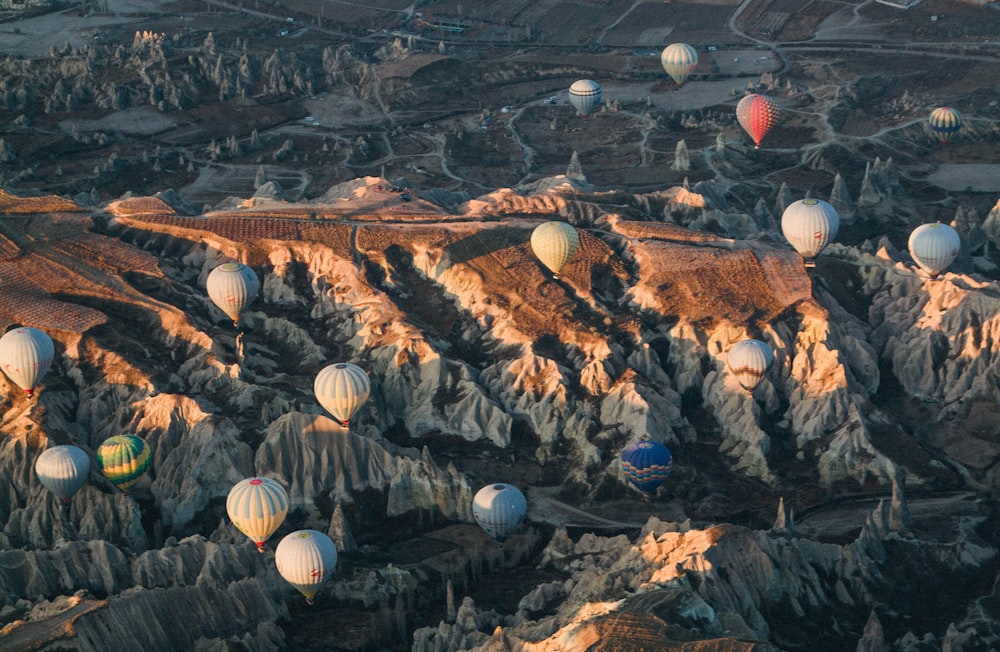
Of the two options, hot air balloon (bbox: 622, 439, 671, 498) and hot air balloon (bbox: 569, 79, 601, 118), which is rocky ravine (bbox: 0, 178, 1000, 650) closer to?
hot air balloon (bbox: 622, 439, 671, 498)

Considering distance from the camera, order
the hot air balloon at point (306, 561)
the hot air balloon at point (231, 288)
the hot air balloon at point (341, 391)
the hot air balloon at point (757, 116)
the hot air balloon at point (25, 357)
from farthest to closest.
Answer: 1. the hot air balloon at point (757, 116)
2. the hot air balloon at point (231, 288)
3. the hot air balloon at point (25, 357)
4. the hot air balloon at point (341, 391)
5. the hot air balloon at point (306, 561)

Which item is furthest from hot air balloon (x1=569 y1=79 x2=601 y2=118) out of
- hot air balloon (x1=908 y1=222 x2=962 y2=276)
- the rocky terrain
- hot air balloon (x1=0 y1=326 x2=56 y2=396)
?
hot air balloon (x1=0 y1=326 x2=56 y2=396)

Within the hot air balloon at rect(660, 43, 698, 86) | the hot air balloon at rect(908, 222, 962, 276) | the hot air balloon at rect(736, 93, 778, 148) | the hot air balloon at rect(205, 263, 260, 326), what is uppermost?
the hot air balloon at rect(205, 263, 260, 326)

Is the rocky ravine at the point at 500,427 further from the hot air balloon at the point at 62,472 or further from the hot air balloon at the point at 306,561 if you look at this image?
the hot air balloon at the point at 306,561

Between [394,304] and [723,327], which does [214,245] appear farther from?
[723,327]

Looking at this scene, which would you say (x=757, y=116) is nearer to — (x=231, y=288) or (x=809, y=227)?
(x=809, y=227)

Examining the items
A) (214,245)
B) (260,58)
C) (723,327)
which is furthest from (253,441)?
(260,58)

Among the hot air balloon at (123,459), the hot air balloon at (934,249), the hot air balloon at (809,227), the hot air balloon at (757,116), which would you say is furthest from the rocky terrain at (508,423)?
the hot air balloon at (757,116)
